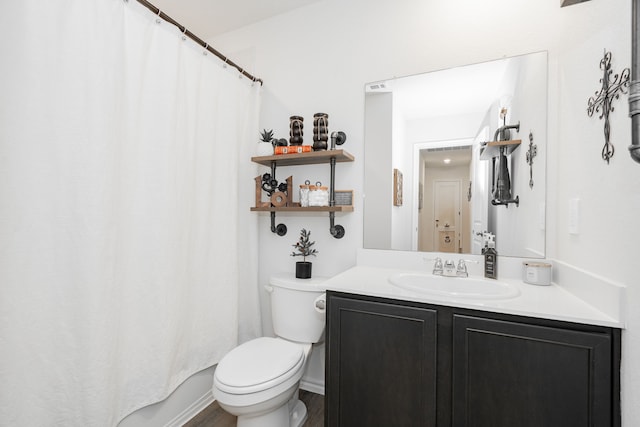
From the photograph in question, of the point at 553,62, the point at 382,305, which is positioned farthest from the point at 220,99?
the point at 553,62

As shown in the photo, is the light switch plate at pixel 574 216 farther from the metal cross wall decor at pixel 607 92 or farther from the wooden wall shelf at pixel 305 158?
the wooden wall shelf at pixel 305 158

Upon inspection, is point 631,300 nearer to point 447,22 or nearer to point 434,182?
point 434,182

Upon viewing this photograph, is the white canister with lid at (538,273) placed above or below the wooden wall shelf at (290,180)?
below

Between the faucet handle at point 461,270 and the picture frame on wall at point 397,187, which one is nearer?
the faucet handle at point 461,270

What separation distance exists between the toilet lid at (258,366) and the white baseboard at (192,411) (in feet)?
1.65

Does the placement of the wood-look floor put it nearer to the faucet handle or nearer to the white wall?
the white wall

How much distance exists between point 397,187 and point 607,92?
0.98 metres

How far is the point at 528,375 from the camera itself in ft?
3.35

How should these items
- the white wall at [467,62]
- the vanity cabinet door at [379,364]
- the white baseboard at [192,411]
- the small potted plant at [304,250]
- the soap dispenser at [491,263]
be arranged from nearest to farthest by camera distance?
the white wall at [467,62], the vanity cabinet door at [379,364], the soap dispenser at [491,263], the white baseboard at [192,411], the small potted plant at [304,250]

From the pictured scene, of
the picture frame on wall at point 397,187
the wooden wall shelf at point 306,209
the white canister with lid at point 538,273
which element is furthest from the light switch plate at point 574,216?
the wooden wall shelf at point 306,209

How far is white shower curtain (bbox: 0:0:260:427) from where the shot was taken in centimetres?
101

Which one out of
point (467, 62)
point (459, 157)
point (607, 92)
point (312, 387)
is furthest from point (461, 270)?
point (312, 387)

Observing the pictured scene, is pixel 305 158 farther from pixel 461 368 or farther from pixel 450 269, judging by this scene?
pixel 461 368

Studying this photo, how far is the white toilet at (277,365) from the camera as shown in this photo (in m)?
1.32
